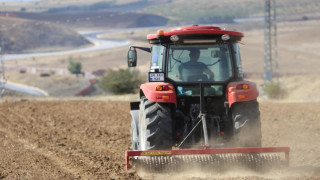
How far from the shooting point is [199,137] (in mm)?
7797

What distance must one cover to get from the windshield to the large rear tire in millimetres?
597

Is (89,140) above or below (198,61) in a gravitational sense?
below

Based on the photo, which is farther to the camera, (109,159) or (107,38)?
(107,38)

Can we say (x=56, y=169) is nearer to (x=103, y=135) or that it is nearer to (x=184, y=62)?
(x=184, y=62)

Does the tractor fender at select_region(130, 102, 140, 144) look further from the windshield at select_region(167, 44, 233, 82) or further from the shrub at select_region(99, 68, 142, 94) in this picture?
the shrub at select_region(99, 68, 142, 94)

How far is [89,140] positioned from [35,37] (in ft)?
242

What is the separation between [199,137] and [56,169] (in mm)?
2164

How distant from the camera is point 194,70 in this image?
311 inches

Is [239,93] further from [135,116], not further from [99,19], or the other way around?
[99,19]

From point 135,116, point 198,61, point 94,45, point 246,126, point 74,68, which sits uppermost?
point 198,61

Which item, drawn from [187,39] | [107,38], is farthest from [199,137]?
[107,38]

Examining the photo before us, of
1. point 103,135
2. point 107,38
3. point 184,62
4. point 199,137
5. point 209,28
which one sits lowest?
point 107,38

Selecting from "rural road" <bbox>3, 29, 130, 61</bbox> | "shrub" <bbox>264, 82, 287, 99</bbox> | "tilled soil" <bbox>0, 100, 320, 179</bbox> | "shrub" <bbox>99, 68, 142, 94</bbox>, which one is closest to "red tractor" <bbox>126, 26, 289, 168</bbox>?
"tilled soil" <bbox>0, 100, 320, 179</bbox>

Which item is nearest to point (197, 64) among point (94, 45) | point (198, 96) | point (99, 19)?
point (198, 96)
